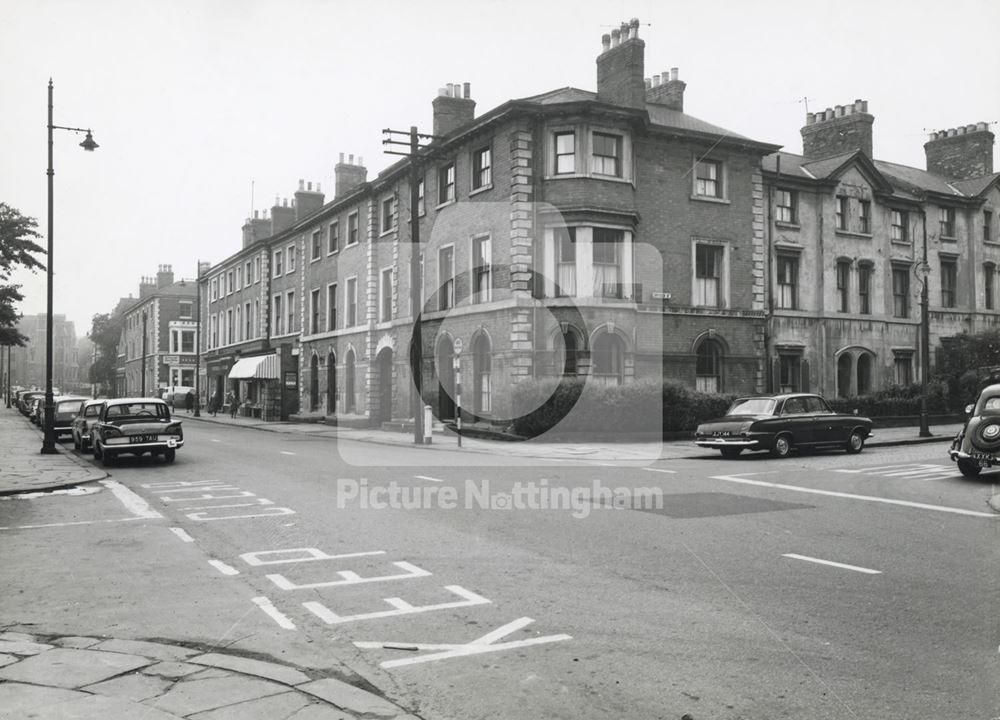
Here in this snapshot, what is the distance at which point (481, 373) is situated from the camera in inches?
1127

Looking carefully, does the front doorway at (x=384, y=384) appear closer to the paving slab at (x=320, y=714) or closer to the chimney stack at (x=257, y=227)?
the chimney stack at (x=257, y=227)

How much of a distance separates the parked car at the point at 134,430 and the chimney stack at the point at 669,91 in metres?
23.1

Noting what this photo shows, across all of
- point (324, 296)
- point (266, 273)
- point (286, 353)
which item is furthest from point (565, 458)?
point (266, 273)

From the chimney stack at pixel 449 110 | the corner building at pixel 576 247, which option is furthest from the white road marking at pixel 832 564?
the chimney stack at pixel 449 110

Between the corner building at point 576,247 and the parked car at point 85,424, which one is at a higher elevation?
the corner building at point 576,247

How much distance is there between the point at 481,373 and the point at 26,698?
2442cm

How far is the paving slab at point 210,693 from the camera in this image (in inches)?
166

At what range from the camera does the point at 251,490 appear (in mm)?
13547

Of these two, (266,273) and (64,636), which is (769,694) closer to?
(64,636)

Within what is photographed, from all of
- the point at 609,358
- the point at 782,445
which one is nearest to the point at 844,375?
the point at 609,358

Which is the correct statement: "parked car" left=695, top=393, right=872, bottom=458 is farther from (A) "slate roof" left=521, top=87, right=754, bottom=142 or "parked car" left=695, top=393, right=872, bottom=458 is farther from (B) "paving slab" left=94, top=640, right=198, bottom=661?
(B) "paving slab" left=94, top=640, right=198, bottom=661

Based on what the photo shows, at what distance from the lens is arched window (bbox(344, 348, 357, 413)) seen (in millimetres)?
38469

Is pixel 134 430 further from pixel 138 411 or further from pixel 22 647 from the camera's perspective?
pixel 22 647

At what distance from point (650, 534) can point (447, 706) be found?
5.35 metres
